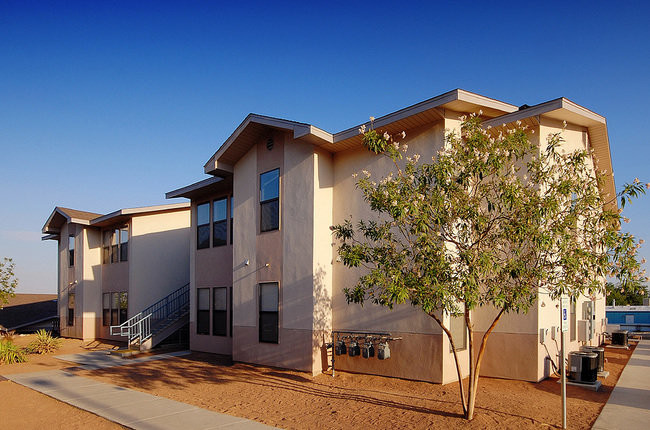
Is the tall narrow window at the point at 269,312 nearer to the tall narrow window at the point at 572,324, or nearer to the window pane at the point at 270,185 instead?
the window pane at the point at 270,185

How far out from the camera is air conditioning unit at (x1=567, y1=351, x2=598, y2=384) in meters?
10.2

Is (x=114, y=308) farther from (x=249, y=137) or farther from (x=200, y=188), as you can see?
(x=249, y=137)

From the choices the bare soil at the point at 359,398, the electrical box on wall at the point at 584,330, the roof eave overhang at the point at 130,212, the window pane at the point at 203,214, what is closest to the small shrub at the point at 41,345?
the roof eave overhang at the point at 130,212

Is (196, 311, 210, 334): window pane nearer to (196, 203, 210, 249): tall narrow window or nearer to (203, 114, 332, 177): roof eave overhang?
(196, 203, 210, 249): tall narrow window

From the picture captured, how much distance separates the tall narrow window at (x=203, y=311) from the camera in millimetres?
17859

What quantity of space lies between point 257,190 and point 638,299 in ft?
154

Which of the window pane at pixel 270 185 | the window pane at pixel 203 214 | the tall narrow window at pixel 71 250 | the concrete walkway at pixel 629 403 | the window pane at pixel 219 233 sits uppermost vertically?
the window pane at pixel 270 185

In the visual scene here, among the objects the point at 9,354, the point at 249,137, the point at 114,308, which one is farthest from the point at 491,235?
the point at 114,308

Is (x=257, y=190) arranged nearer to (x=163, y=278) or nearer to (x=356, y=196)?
(x=356, y=196)

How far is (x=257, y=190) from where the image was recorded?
14.8 m

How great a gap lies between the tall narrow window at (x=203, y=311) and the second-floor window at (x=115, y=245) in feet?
20.5

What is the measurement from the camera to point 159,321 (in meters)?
20.7

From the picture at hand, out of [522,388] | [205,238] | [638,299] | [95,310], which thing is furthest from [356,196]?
[638,299]

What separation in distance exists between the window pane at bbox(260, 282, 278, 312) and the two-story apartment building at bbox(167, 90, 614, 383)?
29 mm
